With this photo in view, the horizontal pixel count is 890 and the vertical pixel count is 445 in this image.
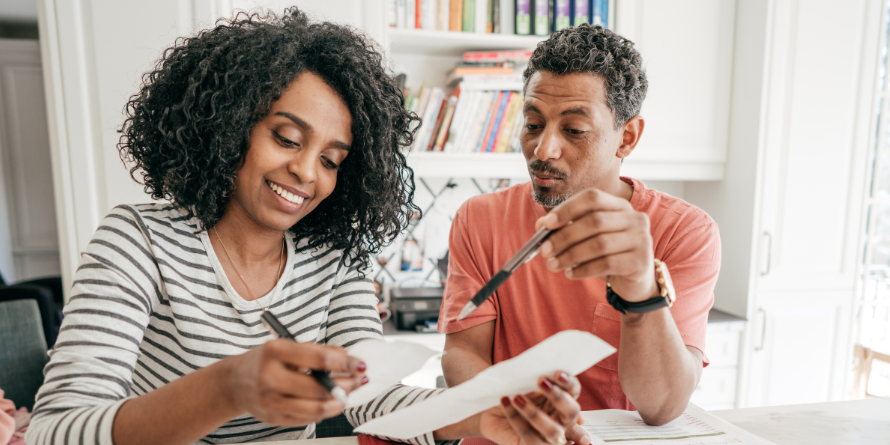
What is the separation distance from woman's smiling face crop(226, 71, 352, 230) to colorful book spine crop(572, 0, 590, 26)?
1371mm

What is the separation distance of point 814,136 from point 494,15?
4.61 ft

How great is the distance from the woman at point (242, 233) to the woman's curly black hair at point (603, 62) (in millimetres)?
343

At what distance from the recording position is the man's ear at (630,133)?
3.68 ft

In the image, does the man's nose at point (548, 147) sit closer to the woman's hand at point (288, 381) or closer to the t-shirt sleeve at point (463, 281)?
the t-shirt sleeve at point (463, 281)

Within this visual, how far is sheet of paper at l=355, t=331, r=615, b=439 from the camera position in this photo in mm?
517

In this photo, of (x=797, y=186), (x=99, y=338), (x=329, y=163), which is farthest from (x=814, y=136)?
(x=99, y=338)

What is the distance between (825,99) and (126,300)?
248 centimetres

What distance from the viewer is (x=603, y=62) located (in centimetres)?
104

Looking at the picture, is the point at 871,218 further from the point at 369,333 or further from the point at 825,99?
the point at 369,333

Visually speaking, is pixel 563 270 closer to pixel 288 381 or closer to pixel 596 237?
pixel 596 237

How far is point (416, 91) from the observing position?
2088 mm

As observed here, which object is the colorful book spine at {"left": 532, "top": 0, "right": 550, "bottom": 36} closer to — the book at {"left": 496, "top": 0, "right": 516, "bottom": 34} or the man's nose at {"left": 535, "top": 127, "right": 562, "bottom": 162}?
the book at {"left": 496, "top": 0, "right": 516, "bottom": 34}

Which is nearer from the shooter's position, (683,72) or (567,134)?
(567,134)

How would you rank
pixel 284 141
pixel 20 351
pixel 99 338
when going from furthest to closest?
pixel 20 351, pixel 284 141, pixel 99 338
